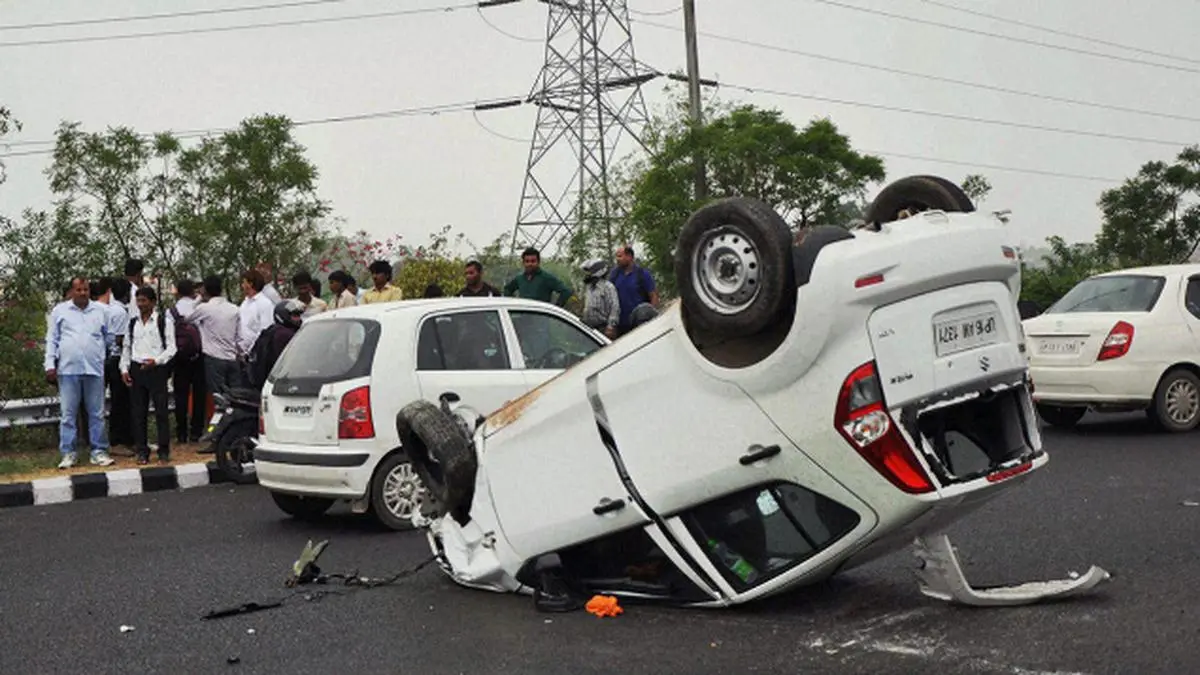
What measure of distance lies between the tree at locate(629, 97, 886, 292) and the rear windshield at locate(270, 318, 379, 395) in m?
21.8

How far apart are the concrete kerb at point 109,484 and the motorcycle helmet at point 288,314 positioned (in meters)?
1.37

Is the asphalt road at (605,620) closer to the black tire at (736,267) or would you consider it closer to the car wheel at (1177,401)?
the black tire at (736,267)

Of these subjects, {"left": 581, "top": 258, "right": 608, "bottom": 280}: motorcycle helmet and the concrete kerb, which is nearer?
the concrete kerb

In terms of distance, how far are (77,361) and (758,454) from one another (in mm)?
9084

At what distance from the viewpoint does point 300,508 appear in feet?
32.5

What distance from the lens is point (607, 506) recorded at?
19.8 feet

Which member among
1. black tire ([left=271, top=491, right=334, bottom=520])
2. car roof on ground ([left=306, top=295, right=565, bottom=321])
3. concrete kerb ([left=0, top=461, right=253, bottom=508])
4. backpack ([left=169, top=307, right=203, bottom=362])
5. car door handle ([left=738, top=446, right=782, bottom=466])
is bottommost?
concrete kerb ([left=0, top=461, right=253, bottom=508])

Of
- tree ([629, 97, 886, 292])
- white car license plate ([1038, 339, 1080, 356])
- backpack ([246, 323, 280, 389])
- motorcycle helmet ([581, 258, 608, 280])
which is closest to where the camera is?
backpack ([246, 323, 280, 389])

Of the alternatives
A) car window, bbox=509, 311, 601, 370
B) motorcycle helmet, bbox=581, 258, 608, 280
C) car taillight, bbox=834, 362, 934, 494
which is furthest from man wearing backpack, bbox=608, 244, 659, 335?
car taillight, bbox=834, 362, 934, 494

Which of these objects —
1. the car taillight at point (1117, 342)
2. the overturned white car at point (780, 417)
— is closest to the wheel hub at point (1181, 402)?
the car taillight at point (1117, 342)

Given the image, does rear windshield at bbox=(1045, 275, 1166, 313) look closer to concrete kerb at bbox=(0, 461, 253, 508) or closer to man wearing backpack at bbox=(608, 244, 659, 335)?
man wearing backpack at bbox=(608, 244, 659, 335)

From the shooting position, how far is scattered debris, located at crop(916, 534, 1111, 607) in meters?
5.91

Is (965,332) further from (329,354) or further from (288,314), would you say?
(288,314)

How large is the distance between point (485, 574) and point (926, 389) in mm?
2445
